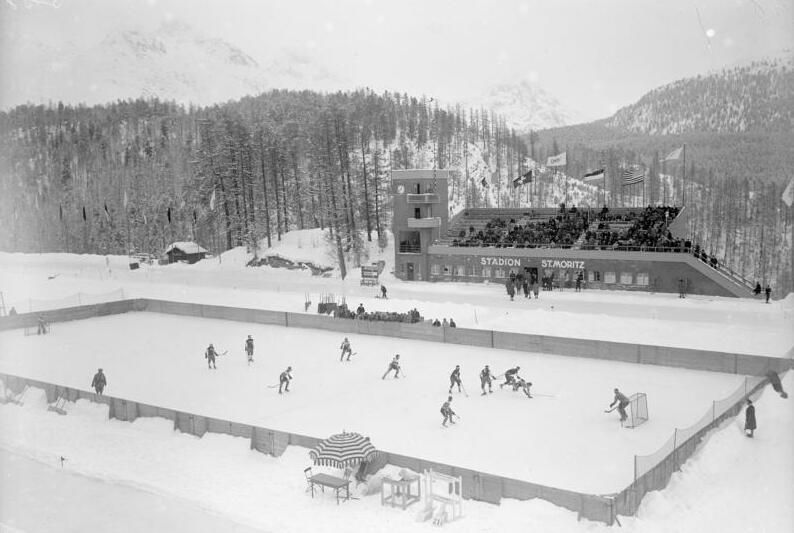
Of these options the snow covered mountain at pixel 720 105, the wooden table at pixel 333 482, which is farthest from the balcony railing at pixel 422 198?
the wooden table at pixel 333 482

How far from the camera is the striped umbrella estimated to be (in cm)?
1429

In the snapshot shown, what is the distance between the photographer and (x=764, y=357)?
66.7 ft

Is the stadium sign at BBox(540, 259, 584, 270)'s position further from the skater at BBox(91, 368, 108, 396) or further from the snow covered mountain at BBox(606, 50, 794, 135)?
the skater at BBox(91, 368, 108, 396)

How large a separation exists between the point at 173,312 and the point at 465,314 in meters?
16.7

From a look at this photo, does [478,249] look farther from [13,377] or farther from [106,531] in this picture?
[106,531]

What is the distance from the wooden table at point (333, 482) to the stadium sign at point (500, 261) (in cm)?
2731

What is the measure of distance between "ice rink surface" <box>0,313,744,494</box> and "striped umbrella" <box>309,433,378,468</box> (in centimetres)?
173

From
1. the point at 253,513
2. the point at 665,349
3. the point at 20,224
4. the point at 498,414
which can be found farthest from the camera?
the point at 20,224

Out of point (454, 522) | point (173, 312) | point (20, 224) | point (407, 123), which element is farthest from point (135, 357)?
point (407, 123)

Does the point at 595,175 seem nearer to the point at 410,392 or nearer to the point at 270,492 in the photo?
the point at 410,392

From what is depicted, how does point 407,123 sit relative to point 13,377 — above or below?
above

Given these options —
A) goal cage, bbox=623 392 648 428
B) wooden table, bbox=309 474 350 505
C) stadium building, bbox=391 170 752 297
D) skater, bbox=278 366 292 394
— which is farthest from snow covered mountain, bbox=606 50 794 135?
wooden table, bbox=309 474 350 505

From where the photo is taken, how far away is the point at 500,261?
4041 cm

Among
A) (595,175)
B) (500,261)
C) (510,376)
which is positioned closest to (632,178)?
(595,175)
